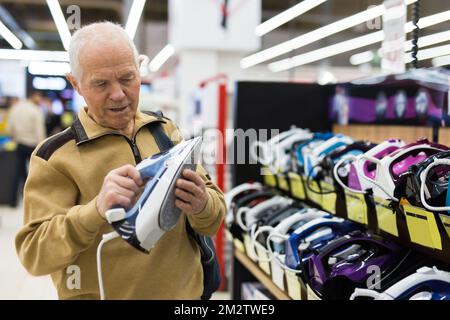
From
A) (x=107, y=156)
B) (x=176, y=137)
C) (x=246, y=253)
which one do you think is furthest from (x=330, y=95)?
(x=107, y=156)

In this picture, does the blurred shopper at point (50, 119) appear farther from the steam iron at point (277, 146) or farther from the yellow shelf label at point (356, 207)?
the yellow shelf label at point (356, 207)

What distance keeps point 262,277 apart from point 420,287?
1066 mm

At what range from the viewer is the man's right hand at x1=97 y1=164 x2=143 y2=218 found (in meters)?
0.91

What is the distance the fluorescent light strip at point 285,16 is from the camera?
185 cm

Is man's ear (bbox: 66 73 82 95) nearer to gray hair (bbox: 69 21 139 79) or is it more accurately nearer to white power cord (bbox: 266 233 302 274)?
gray hair (bbox: 69 21 139 79)

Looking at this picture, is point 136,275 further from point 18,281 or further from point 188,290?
point 18,281

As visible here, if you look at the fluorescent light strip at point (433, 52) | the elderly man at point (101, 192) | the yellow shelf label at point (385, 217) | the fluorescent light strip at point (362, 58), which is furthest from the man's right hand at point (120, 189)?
the fluorescent light strip at point (362, 58)

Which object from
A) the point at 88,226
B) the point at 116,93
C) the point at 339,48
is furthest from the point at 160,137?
the point at 339,48

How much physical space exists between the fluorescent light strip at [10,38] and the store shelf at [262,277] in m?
1.31

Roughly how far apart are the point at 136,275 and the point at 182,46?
4.82 metres

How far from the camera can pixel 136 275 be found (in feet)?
3.77

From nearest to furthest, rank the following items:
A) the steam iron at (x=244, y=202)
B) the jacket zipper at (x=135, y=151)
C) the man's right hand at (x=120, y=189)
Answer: the man's right hand at (x=120, y=189)
the jacket zipper at (x=135, y=151)
the steam iron at (x=244, y=202)

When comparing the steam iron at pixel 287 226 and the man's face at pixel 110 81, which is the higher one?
the man's face at pixel 110 81
